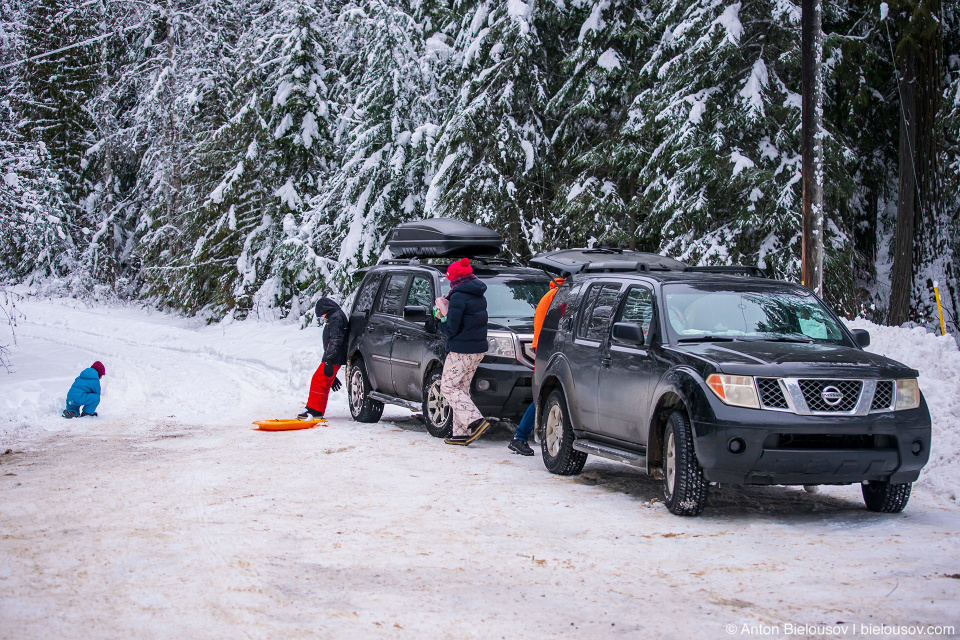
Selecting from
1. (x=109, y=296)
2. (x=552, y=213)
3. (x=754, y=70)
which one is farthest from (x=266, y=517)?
(x=109, y=296)

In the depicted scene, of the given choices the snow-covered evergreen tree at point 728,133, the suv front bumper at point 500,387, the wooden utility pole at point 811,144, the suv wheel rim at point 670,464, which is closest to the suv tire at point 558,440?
the suv front bumper at point 500,387

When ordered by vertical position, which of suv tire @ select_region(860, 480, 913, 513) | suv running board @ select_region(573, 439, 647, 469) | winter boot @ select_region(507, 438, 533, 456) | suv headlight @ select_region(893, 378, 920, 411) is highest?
suv headlight @ select_region(893, 378, 920, 411)

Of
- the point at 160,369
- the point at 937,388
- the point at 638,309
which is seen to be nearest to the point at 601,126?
the point at 160,369

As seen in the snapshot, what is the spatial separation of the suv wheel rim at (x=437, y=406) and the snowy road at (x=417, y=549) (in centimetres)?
34

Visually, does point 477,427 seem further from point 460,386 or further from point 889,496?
point 889,496

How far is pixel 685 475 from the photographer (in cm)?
748

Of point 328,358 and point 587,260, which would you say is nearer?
point 587,260

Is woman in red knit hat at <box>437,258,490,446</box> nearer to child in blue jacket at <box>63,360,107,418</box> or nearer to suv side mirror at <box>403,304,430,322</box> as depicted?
suv side mirror at <box>403,304,430,322</box>

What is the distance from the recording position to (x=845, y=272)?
1981cm

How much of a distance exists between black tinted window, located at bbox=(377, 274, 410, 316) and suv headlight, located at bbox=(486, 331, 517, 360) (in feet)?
6.76

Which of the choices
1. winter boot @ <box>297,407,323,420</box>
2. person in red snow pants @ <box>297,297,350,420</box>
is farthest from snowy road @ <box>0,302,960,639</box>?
person in red snow pants @ <box>297,297,350,420</box>

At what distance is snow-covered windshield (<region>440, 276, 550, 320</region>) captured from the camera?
12.7 m

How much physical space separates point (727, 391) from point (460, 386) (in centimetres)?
482

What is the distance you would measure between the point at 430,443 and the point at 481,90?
1363cm
